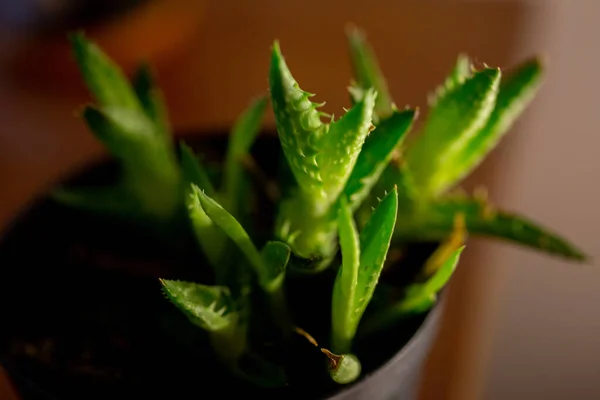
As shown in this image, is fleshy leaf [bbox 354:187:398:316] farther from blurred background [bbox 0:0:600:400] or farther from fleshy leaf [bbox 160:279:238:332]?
blurred background [bbox 0:0:600:400]

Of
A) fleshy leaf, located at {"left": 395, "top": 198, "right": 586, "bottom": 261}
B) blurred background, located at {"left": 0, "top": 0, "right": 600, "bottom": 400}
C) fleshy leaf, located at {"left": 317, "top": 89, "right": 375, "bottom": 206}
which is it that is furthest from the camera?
blurred background, located at {"left": 0, "top": 0, "right": 600, "bottom": 400}

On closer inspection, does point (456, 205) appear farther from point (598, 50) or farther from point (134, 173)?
point (598, 50)

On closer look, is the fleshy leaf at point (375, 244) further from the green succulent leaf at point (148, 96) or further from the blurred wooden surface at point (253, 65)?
the blurred wooden surface at point (253, 65)

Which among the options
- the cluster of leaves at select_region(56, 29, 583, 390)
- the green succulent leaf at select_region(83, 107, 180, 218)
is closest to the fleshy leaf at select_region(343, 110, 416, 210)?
the cluster of leaves at select_region(56, 29, 583, 390)

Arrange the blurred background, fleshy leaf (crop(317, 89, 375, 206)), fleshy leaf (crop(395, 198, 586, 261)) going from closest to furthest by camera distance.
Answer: fleshy leaf (crop(317, 89, 375, 206)) → fleshy leaf (crop(395, 198, 586, 261)) → the blurred background

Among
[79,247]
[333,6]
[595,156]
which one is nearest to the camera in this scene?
[79,247]

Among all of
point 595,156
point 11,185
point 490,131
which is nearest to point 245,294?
point 490,131

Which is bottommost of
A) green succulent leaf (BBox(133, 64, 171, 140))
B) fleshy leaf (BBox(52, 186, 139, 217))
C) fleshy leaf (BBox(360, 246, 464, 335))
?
fleshy leaf (BBox(360, 246, 464, 335))
